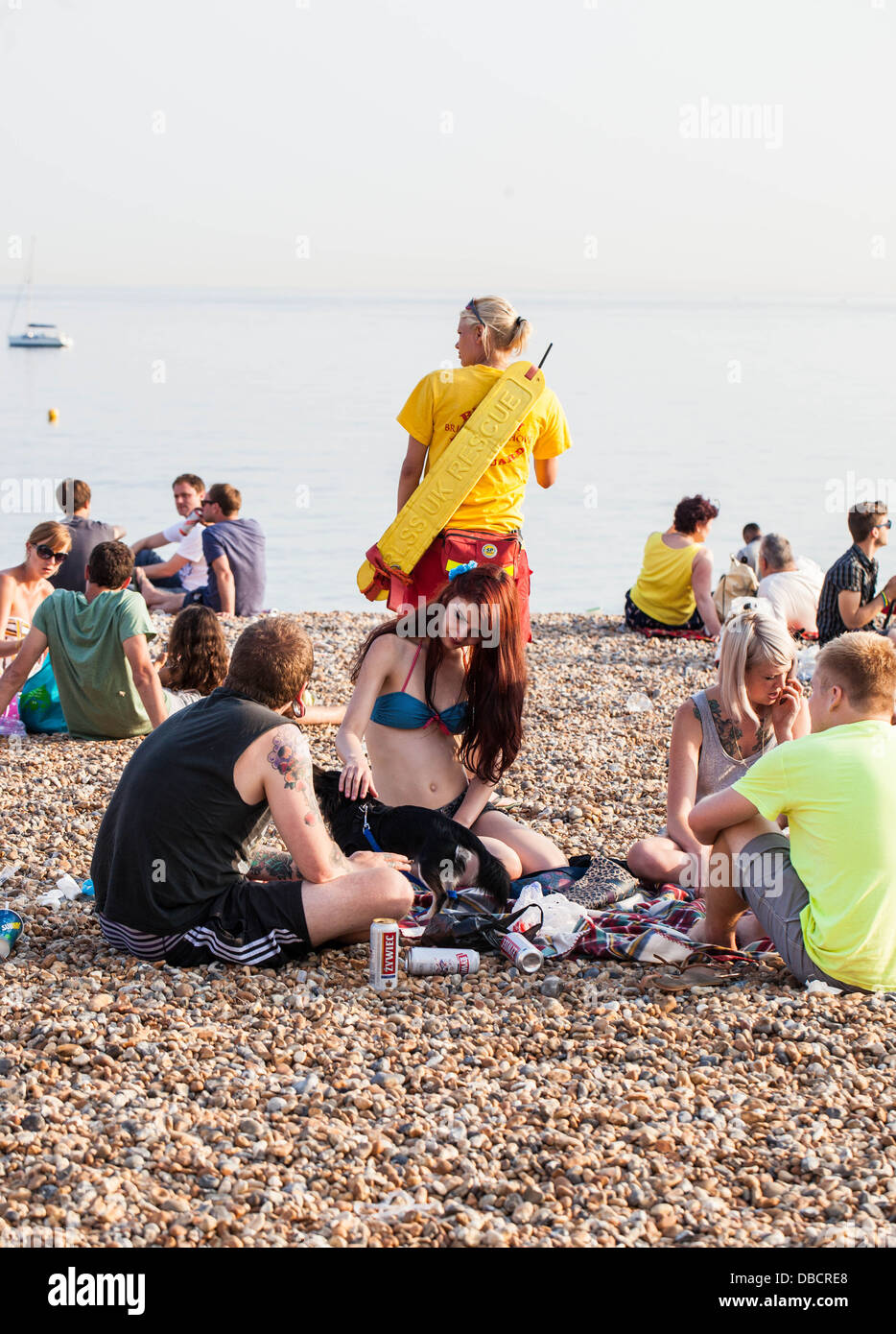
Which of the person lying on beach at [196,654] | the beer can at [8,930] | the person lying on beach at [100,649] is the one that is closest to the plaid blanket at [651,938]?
the beer can at [8,930]

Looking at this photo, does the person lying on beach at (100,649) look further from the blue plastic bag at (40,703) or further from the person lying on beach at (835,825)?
the person lying on beach at (835,825)

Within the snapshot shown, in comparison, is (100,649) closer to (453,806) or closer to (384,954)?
(453,806)

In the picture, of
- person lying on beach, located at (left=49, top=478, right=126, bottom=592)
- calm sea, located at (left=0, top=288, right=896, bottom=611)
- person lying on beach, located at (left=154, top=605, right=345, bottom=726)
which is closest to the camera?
person lying on beach, located at (left=154, top=605, right=345, bottom=726)

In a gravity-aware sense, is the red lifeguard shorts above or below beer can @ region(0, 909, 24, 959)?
above

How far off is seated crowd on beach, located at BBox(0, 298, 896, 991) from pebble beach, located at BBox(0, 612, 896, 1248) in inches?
8.4

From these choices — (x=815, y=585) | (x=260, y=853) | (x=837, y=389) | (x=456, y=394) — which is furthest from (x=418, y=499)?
(x=837, y=389)

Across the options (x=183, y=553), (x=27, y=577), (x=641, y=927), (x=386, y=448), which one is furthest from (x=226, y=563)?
(x=386, y=448)

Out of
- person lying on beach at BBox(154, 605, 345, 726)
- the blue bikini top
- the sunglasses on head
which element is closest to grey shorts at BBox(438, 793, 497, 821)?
the blue bikini top

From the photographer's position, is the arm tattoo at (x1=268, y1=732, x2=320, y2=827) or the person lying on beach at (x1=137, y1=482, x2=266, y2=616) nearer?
the arm tattoo at (x1=268, y1=732, x2=320, y2=827)

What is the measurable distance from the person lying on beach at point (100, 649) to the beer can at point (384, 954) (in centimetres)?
280

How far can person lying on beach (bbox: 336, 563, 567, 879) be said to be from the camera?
15.2 ft

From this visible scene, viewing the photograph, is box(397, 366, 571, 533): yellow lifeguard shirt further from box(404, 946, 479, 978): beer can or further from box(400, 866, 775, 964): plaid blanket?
box(404, 946, 479, 978): beer can

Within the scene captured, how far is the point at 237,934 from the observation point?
391cm
